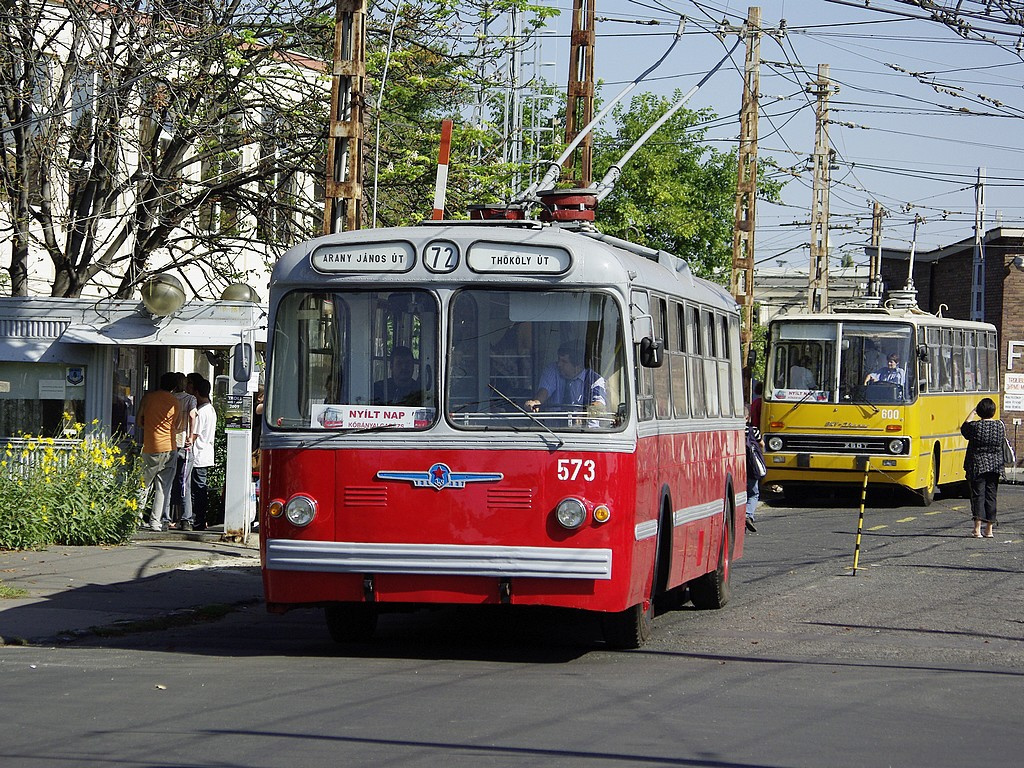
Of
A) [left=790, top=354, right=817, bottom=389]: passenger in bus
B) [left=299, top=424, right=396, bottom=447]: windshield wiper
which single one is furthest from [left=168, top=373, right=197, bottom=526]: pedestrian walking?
[left=790, top=354, right=817, bottom=389]: passenger in bus

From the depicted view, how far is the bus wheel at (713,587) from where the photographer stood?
45.6 ft

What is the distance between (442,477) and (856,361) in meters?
18.3

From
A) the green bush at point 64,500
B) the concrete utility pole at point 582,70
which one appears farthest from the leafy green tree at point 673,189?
the green bush at point 64,500

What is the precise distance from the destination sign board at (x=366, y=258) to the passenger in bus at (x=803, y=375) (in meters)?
18.0

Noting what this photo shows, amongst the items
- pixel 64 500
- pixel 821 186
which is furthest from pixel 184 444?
pixel 821 186

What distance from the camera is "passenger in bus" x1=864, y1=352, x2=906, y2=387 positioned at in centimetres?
2727

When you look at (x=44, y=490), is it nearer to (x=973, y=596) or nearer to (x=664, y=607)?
(x=664, y=607)

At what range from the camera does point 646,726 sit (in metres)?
8.01

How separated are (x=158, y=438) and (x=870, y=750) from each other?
41.8 feet

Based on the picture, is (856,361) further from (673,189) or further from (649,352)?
(673,189)

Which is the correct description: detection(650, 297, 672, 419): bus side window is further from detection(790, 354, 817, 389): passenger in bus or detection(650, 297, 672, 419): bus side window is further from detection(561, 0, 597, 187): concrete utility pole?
detection(790, 354, 817, 389): passenger in bus

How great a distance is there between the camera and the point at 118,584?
1411cm

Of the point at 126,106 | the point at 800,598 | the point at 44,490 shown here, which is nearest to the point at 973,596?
the point at 800,598

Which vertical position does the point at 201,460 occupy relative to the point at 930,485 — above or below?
above
